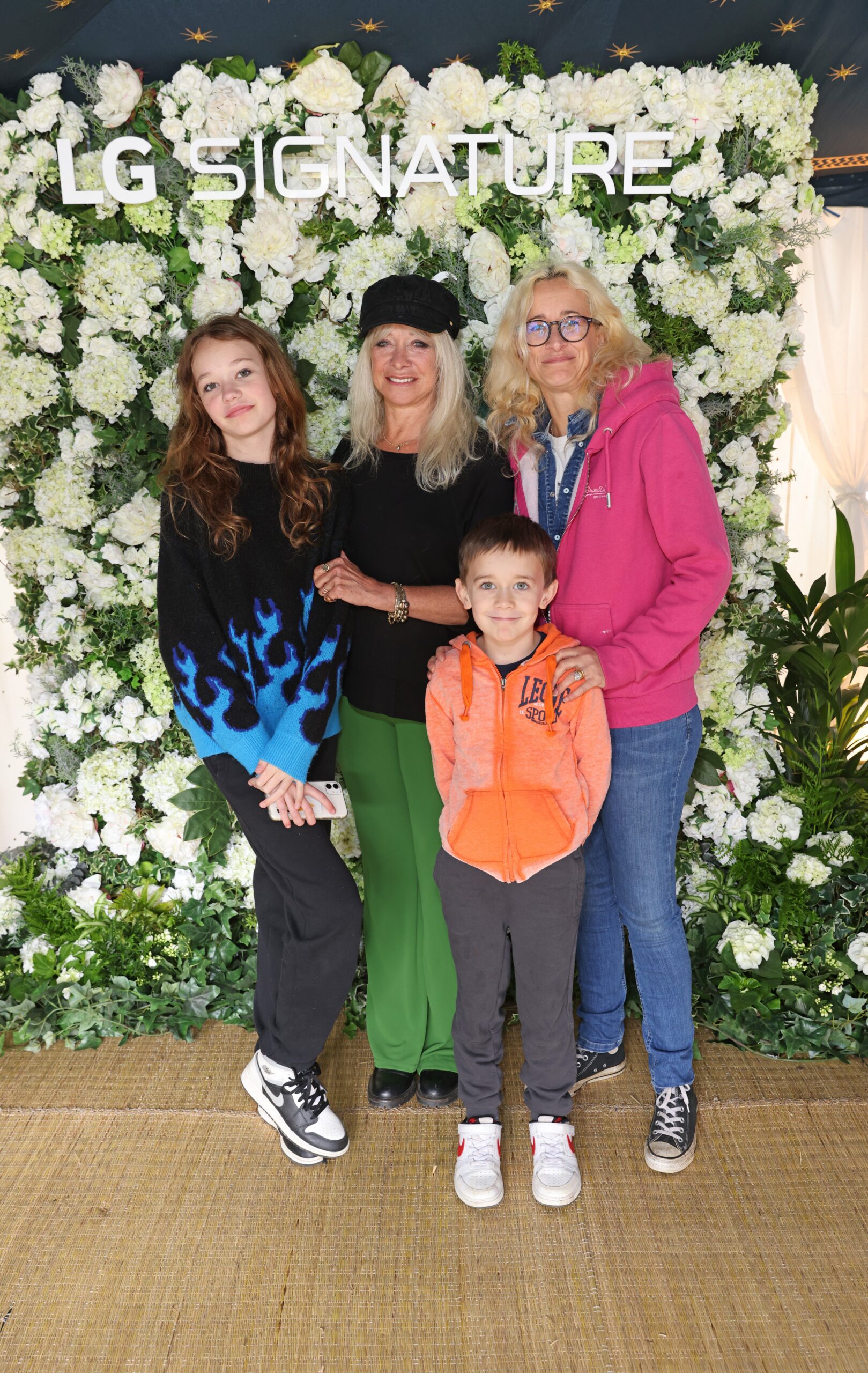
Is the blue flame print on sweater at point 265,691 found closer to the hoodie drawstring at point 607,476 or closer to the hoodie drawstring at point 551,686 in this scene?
the hoodie drawstring at point 551,686

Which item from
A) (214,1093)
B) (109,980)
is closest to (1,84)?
(109,980)

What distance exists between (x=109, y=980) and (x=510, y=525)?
1.89m

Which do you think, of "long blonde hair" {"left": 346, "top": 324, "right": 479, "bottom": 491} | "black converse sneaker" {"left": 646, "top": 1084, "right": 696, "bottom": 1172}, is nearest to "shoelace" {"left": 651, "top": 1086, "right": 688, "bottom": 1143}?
"black converse sneaker" {"left": 646, "top": 1084, "right": 696, "bottom": 1172}

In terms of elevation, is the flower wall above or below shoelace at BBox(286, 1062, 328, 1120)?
above

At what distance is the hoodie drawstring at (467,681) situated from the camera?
190 centimetres

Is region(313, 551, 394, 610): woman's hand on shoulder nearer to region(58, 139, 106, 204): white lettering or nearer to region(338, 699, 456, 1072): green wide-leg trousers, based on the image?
region(338, 699, 456, 1072): green wide-leg trousers

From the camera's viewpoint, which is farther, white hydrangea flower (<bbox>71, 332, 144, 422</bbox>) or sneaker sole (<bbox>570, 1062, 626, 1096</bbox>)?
white hydrangea flower (<bbox>71, 332, 144, 422</bbox>)

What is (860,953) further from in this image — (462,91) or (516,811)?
(462,91)

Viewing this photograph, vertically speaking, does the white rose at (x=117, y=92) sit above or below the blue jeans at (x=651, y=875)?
above

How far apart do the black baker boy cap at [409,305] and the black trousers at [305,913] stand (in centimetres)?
96

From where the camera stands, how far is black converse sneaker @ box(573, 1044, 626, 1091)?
2357 mm

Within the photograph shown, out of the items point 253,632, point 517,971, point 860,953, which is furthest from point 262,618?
point 860,953

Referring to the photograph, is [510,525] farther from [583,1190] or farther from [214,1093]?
[214,1093]

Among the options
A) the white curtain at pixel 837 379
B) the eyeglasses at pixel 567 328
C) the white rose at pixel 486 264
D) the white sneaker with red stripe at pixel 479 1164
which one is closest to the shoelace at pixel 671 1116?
the white sneaker with red stripe at pixel 479 1164
